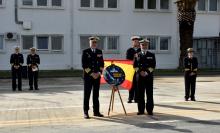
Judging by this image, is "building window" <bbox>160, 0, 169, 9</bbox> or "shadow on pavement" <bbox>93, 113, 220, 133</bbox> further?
"building window" <bbox>160, 0, 169, 9</bbox>

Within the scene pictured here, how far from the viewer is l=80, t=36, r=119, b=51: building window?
123 ft

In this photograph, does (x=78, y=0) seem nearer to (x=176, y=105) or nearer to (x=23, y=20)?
(x=23, y=20)

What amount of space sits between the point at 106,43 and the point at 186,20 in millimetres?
6091

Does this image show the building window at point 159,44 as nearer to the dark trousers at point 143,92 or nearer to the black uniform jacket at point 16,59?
the black uniform jacket at point 16,59

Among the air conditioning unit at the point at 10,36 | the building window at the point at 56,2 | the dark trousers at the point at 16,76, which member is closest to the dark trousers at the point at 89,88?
the dark trousers at the point at 16,76

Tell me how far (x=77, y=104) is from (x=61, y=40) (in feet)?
70.0

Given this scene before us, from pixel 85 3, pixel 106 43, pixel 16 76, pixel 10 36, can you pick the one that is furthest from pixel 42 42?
pixel 16 76

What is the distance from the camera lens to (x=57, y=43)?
3684 centimetres

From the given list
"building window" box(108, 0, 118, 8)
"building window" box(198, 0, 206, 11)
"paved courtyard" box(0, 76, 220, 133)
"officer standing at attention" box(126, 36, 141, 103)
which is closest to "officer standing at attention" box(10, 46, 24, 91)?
"paved courtyard" box(0, 76, 220, 133)

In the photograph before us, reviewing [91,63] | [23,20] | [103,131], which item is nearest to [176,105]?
[91,63]

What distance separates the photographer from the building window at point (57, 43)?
120 ft

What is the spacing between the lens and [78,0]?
36844 mm

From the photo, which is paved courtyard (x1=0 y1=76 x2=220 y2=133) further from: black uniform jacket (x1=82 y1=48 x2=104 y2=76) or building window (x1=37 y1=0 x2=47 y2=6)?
building window (x1=37 y1=0 x2=47 y2=6)

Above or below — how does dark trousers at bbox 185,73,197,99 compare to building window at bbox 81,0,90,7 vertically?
below
